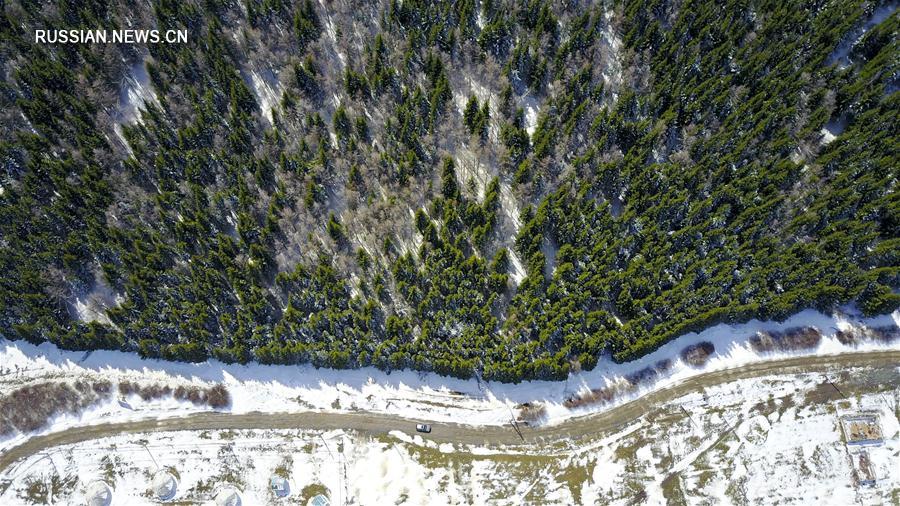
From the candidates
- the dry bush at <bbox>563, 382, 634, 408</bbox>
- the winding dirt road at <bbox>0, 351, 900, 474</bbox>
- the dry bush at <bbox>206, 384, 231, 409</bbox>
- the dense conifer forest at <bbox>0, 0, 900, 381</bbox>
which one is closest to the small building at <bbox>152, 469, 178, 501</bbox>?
the winding dirt road at <bbox>0, 351, 900, 474</bbox>

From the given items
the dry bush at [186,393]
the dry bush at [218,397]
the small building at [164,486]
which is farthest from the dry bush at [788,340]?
the small building at [164,486]

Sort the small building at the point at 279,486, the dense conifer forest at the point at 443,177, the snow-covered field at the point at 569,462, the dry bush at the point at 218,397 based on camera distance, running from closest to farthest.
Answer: the snow-covered field at the point at 569,462
the small building at the point at 279,486
the dense conifer forest at the point at 443,177
the dry bush at the point at 218,397

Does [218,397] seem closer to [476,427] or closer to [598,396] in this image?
[476,427]

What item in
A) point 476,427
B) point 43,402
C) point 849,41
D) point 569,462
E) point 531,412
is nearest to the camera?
point 569,462

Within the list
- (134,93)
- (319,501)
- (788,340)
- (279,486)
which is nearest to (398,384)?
(319,501)

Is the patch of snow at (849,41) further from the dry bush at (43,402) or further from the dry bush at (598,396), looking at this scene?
the dry bush at (43,402)

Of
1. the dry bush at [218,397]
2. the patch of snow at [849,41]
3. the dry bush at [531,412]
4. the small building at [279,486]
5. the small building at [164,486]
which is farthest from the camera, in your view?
the patch of snow at [849,41]

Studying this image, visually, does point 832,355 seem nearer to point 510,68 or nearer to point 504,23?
point 510,68
